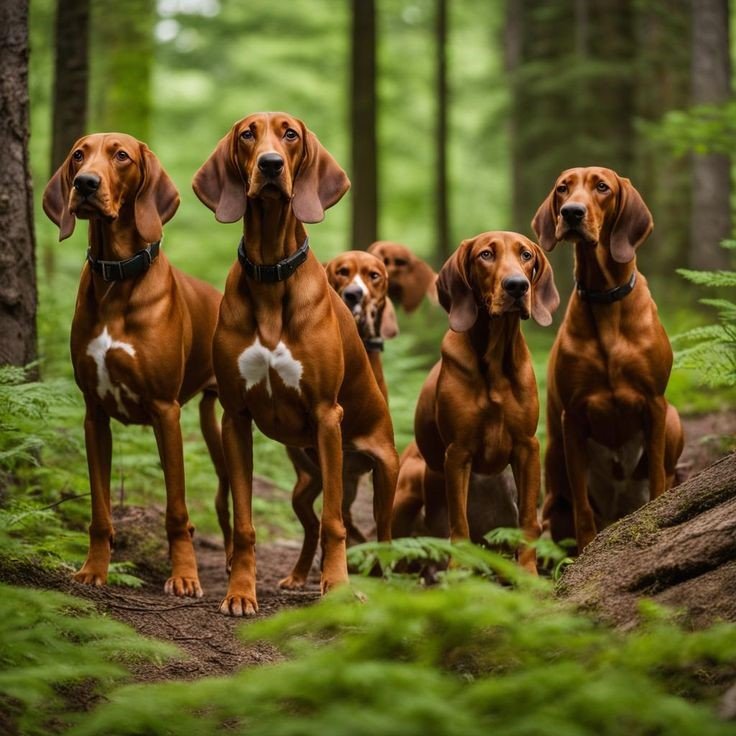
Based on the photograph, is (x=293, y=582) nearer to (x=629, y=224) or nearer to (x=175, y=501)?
(x=175, y=501)

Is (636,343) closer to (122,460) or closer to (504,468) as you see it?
(504,468)

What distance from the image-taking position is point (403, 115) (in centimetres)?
2820

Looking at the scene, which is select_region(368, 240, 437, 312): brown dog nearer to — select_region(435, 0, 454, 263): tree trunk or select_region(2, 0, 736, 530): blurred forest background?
select_region(2, 0, 736, 530): blurred forest background

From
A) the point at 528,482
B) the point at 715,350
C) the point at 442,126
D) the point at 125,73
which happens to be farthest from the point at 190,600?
the point at 442,126

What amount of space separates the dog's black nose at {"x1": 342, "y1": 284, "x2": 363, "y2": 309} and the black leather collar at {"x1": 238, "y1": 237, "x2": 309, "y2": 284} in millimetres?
1332

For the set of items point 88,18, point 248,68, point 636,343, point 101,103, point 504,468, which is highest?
point 248,68

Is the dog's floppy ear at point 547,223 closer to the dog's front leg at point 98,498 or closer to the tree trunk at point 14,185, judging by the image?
the dog's front leg at point 98,498

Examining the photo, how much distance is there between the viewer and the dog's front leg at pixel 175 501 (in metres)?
5.94

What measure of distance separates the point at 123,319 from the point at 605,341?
9.31 ft

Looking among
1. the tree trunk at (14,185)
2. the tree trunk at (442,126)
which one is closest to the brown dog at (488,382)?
the tree trunk at (14,185)

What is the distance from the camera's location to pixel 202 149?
85.9 ft

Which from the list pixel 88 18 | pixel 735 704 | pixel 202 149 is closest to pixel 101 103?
pixel 88 18

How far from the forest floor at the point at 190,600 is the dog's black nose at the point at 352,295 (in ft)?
6.31

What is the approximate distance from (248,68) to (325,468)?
75.4 ft
